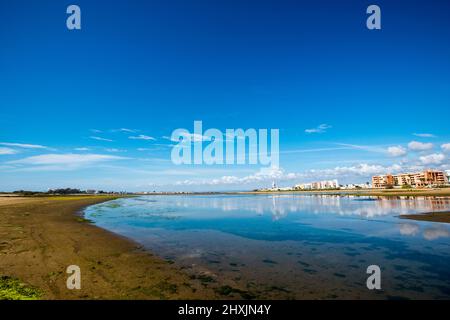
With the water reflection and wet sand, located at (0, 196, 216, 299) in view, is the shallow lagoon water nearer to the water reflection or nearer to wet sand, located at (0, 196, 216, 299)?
wet sand, located at (0, 196, 216, 299)

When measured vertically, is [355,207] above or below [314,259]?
below

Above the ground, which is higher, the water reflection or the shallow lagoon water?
the shallow lagoon water

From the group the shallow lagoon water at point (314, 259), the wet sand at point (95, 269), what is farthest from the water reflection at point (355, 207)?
the wet sand at point (95, 269)

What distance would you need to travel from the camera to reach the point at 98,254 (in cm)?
1446

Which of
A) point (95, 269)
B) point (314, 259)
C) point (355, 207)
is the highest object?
point (95, 269)

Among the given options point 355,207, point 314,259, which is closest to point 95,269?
point 314,259

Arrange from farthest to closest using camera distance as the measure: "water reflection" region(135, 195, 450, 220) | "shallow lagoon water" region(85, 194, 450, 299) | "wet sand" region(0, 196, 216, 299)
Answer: "water reflection" region(135, 195, 450, 220), "shallow lagoon water" region(85, 194, 450, 299), "wet sand" region(0, 196, 216, 299)

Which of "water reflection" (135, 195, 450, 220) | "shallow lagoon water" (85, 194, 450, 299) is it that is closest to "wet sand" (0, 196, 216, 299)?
"shallow lagoon water" (85, 194, 450, 299)

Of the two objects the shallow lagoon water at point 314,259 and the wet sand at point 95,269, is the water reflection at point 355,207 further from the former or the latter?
the wet sand at point 95,269

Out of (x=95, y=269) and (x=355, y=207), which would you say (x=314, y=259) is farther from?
(x=355, y=207)

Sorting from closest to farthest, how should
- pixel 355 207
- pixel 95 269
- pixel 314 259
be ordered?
pixel 95 269 < pixel 314 259 < pixel 355 207

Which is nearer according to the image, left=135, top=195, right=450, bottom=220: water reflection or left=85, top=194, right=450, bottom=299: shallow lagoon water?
left=85, top=194, right=450, bottom=299: shallow lagoon water

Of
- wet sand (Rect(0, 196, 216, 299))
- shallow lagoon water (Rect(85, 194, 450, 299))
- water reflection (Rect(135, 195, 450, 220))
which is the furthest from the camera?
water reflection (Rect(135, 195, 450, 220))
